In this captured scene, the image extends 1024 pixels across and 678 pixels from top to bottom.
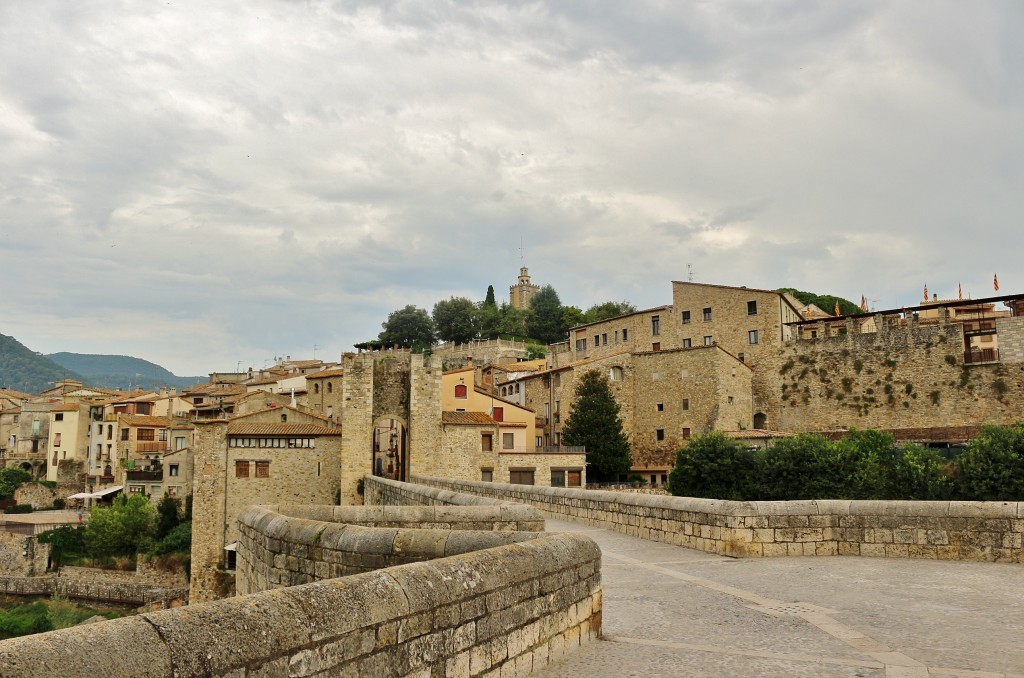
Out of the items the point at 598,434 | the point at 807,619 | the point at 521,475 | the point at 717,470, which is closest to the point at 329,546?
the point at 807,619

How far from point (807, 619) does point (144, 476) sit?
61.1m

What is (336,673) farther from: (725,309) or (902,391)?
(725,309)

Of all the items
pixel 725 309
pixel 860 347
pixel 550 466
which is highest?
pixel 725 309

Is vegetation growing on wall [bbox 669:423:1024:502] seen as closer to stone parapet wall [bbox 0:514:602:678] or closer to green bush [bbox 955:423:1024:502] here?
green bush [bbox 955:423:1024:502]

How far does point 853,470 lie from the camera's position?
104ft

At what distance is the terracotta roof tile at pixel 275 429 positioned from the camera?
39.6 meters

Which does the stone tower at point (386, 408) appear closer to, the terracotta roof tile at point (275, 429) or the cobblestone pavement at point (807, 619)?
the terracotta roof tile at point (275, 429)

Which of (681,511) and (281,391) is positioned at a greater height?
(281,391)

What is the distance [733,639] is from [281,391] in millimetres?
69679

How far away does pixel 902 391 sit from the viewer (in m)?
49.0

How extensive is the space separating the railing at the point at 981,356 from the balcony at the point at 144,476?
58.0 meters

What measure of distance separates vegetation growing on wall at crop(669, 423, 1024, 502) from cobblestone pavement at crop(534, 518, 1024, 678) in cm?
2077

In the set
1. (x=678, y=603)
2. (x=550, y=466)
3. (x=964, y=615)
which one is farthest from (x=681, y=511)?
(x=550, y=466)

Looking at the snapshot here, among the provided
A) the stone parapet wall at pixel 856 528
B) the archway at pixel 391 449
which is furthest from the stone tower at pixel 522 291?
the stone parapet wall at pixel 856 528
